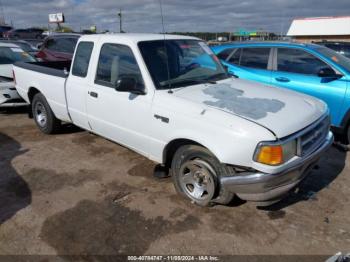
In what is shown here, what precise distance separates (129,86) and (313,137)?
6.86 feet

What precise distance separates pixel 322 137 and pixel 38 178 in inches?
144

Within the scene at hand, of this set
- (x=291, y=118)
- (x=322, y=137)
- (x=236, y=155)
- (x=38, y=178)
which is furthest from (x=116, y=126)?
(x=322, y=137)

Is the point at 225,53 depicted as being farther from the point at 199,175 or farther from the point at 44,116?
the point at 199,175

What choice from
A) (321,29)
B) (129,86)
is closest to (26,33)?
(129,86)

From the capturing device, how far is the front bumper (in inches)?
121

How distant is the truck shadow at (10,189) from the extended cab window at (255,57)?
4.51m

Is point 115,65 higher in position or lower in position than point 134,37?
lower

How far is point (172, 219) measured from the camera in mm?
3555

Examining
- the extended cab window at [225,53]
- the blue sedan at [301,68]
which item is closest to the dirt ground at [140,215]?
the blue sedan at [301,68]

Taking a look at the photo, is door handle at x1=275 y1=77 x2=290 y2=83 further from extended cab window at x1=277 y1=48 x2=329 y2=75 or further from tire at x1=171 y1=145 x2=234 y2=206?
tire at x1=171 y1=145 x2=234 y2=206

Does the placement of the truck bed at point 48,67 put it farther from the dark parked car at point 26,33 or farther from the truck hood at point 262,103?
the dark parked car at point 26,33

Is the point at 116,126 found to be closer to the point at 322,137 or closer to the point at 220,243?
the point at 220,243

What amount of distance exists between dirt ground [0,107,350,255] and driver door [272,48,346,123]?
109 cm

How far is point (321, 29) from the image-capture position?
4444cm
